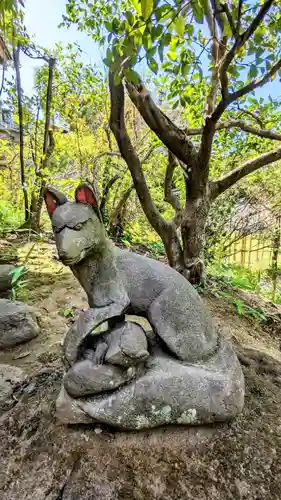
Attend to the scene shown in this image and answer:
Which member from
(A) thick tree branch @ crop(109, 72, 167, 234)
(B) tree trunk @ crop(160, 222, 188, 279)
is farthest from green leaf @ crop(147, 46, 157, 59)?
(B) tree trunk @ crop(160, 222, 188, 279)

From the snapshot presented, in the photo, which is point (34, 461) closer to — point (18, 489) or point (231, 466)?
point (18, 489)

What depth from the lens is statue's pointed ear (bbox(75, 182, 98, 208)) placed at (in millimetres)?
1297

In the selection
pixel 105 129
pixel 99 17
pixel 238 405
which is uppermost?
pixel 99 17

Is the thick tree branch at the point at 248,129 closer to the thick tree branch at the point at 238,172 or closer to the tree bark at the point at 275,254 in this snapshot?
the thick tree branch at the point at 238,172

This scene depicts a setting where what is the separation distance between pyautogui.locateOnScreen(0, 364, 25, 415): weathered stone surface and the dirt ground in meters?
0.04

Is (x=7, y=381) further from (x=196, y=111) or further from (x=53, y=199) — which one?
(x=196, y=111)

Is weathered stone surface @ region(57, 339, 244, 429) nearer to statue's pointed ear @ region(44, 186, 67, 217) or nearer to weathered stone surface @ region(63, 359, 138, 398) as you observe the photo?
weathered stone surface @ region(63, 359, 138, 398)

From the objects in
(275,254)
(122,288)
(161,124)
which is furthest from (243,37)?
(275,254)

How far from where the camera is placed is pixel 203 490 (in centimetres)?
108

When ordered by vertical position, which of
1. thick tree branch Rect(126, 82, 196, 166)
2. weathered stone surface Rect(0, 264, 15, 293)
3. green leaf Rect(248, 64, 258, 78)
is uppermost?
thick tree branch Rect(126, 82, 196, 166)

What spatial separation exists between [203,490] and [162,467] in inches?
6.5

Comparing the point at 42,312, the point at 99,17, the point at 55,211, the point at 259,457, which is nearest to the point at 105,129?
the point at 99,17

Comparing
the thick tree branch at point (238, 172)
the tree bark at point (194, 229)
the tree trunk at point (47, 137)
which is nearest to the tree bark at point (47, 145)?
the tree trunk at point (47, 137)

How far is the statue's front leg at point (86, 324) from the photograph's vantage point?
4.23 ft
